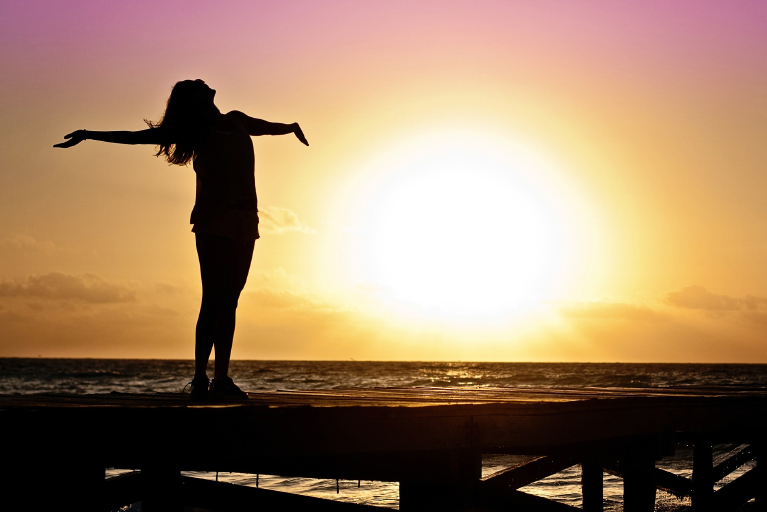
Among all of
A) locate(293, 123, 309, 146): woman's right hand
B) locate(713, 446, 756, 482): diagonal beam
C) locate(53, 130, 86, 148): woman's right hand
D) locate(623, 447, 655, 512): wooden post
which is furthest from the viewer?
locate(713, 446, 756, 482): diagonal beam

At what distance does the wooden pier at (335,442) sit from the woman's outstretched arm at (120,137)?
1.50 metres

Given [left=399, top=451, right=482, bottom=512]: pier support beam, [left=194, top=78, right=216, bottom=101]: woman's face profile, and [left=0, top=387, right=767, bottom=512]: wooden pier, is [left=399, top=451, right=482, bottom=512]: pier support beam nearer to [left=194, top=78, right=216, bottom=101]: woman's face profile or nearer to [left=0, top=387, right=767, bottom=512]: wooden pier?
[left=0, top=387, right=767, bottom=512]: wooden pier

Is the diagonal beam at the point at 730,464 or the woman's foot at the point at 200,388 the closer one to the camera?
the woman's foot at the point at 200,388

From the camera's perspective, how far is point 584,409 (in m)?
5.60

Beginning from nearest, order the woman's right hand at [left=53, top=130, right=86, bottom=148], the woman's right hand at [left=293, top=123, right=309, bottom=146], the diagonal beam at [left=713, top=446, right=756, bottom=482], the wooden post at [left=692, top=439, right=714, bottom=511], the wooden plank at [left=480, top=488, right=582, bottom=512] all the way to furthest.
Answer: the woman's right hand at [left=53, top=130, right=86, bottom=148] → the wooden plank at [left=480, top=488, right=582, bottom=512] → the woman's right hand at [left=293, top=123, right=309, bottom=146] → the wooden post at [left=692, top=439, right=714, bottom=511] → the diagonal beam at [left=713, top=446, right=756, bottom=482]

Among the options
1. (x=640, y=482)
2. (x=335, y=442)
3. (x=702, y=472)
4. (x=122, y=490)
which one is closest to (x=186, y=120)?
(x=335, y=442)

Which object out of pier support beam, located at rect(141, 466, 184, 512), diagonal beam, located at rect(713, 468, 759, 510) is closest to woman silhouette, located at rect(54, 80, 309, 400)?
pier support beam, located at rect(141, 466, 184, 512)

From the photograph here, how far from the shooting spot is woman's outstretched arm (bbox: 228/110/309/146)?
5.56m

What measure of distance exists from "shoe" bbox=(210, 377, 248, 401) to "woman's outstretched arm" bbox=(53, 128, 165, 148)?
158cm

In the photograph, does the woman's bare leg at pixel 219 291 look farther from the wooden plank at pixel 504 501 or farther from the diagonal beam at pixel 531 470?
the diagonal beam at pixel 531 470

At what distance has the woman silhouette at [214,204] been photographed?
508cm

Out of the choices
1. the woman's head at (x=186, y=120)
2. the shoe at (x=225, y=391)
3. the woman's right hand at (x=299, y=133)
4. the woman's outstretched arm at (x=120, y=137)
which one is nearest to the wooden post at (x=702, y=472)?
the woman's right hand at (x=299, y=133)

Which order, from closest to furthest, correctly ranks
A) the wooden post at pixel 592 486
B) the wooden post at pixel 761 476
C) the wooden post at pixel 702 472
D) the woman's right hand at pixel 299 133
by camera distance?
1. the woman's right hand at pixel 299 133
2. the wooden post at pixel 761 476
3. the wooden post at pixel 592 486
4. the wooden post at pixel 702 472

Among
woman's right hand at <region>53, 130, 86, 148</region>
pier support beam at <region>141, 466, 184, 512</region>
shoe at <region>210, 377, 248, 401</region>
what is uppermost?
woman's right hand at <region>53, 130, 86, 148</region>
